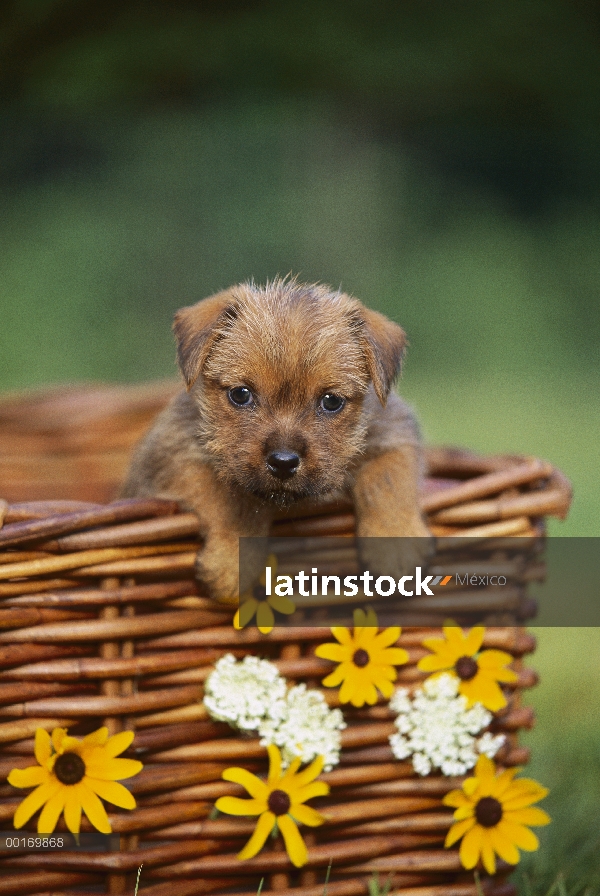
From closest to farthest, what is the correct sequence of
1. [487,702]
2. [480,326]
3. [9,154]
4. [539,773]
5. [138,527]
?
[138,527]
[487,702]
[539,773]
[480,326]
[9,154]

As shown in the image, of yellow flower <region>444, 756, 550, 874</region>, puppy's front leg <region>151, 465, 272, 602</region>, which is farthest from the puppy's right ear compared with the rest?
yellow flower <region>444, 756, 550, 874</region>

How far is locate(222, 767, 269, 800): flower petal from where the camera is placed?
1.53 meters

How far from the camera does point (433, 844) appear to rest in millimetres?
1664

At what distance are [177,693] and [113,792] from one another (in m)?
0.19

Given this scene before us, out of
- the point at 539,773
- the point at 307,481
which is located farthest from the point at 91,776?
the point at 539,773

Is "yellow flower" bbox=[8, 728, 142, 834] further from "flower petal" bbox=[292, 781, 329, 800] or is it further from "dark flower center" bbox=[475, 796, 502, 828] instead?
"dark flower center" bbox=[475, 796, 502, 828]

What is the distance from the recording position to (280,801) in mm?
1536

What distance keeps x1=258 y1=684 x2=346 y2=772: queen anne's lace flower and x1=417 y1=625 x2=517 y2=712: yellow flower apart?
0.67ft

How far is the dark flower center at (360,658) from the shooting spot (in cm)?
157

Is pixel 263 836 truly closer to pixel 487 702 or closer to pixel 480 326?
pixel 487 702

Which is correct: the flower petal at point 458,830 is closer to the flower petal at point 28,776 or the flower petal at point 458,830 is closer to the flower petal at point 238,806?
the flower petal at point 238,806

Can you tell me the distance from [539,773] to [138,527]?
158cm

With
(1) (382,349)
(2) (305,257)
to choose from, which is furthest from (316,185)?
(1) (382,349)

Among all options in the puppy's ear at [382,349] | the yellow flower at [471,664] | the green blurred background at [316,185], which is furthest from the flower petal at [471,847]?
the green blurred background at [316,185]
